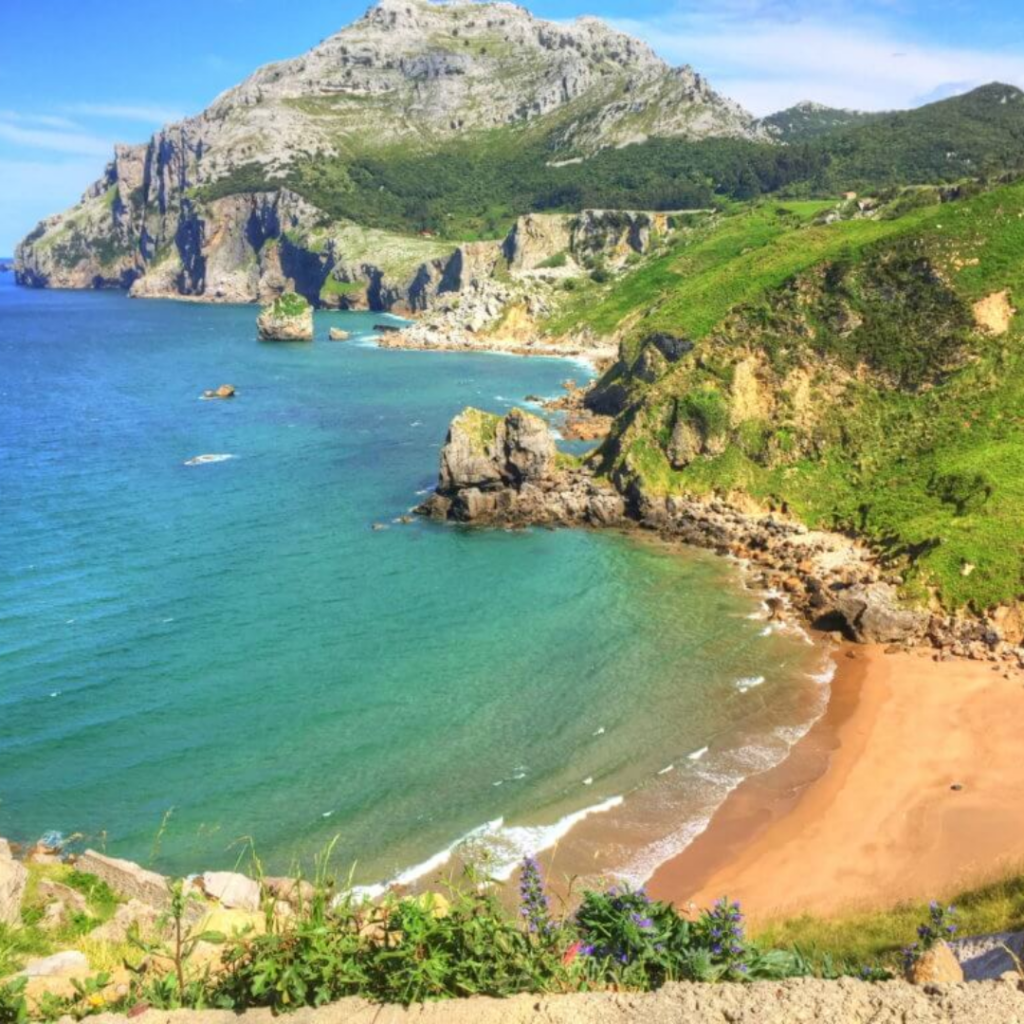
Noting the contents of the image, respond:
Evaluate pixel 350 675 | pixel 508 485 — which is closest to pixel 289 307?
pixel 508 485

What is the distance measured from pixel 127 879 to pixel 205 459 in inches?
2425

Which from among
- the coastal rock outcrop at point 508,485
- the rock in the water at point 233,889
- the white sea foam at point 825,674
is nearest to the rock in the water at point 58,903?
the rock in the water at point 233,889

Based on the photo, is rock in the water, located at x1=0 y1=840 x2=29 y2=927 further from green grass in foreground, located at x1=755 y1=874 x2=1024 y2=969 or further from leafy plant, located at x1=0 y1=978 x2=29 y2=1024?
green grass in foreground, located at x1=755 y1=874 x2=1024 y2=969

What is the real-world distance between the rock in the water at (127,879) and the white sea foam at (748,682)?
85.0 ft

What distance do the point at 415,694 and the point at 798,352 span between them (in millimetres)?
42619

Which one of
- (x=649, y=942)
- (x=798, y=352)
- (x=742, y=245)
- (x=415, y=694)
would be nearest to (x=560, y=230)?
(x=742, y=245)

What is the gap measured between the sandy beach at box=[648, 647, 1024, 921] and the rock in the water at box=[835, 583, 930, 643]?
318 centimetres

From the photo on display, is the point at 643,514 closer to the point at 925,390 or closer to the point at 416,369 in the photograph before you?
the point at 925,390

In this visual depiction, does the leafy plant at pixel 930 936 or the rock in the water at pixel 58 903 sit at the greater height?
the leafy plant at pixel 930 936

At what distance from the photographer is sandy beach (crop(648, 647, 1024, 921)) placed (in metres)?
26.6

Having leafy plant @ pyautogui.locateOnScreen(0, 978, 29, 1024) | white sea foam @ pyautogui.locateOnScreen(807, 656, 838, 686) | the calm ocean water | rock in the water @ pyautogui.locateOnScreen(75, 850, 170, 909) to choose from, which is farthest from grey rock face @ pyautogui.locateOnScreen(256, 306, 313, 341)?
leafy plant @ pyautogui.locateOnScreen(0, 978, 29, 1024)

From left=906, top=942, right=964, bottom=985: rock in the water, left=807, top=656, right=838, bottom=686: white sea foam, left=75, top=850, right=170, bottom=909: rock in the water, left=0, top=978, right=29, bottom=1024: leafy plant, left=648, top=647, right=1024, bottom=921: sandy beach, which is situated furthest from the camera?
left=807, top=656, right=838, bottom=686: white sea foam

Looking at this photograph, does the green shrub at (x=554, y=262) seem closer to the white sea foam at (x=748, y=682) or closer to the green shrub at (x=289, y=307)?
the green shrub at (x=289, y=307)

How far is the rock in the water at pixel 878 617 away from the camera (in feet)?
139
